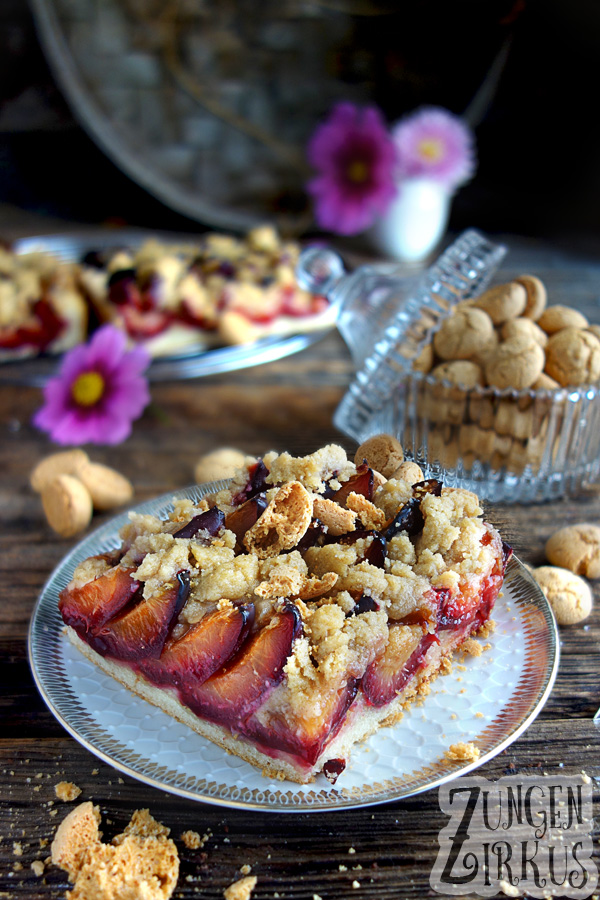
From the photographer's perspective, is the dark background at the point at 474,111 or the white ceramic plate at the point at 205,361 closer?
the white ceramic plate at the point at 205,361

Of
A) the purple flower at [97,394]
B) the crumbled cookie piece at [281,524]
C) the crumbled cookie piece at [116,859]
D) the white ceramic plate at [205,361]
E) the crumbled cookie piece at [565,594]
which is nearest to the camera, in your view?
the crumbled cookie piece at [116,859]

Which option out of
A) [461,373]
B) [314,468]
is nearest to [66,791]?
[314,468]

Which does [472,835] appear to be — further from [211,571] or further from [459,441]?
[459,441]

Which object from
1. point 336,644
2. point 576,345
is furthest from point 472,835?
point 576,345

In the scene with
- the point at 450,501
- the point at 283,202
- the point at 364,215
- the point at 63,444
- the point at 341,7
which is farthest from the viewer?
the point at 283,202

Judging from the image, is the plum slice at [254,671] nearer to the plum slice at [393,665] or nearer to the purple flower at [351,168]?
the plum slice at [393,665]

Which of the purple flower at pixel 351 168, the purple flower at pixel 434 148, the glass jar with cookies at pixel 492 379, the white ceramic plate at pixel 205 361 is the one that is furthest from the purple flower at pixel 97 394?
the purple flower at pixel 434 148
